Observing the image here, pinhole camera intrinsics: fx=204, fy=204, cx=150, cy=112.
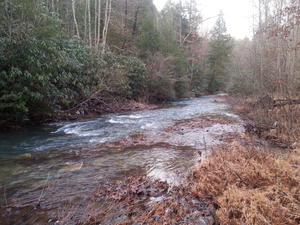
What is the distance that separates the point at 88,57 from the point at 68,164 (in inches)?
362

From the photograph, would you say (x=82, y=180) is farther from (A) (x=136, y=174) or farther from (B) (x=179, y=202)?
(B) (x=179, y=202)

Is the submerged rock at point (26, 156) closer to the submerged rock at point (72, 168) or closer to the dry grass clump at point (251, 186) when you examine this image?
the submerged rock at point (72, 168)

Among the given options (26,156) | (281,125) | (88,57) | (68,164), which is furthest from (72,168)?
(88,57)

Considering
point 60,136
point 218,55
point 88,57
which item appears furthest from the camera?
point 218,55

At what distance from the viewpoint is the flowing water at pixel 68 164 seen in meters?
3.47

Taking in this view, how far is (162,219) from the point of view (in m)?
2.58

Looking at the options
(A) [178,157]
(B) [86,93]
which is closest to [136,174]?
(A) [178,157]

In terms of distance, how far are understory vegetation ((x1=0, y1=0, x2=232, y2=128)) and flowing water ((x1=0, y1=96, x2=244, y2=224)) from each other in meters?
Answer: 2.02

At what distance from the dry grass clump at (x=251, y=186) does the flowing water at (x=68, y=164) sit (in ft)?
2.37

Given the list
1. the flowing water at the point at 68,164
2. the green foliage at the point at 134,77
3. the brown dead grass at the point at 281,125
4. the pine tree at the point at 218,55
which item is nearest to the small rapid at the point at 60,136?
the flowing water at the point at 68,164

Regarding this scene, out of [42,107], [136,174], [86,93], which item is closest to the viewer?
[136,174]

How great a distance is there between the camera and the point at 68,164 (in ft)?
15.5

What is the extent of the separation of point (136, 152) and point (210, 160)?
228cm

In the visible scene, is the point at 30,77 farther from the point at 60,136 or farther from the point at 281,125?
the point at 281,125
